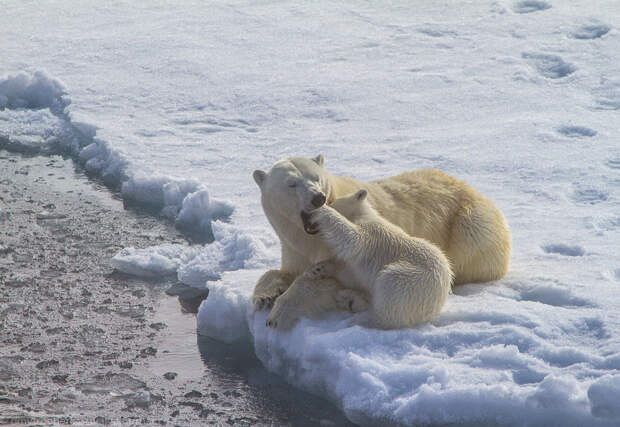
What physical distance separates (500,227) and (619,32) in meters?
6.31

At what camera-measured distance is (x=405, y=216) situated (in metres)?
5.16

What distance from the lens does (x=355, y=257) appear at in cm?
462

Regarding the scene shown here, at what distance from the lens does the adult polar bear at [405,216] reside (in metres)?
4.75

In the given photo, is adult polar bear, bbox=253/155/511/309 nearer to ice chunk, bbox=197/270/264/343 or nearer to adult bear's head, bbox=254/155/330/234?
adult bear's head, bbox=254/155/330/234

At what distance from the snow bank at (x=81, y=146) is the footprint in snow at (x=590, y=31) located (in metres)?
5.90

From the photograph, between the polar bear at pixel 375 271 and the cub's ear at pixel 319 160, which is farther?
the cub's ear at pixel 319 160

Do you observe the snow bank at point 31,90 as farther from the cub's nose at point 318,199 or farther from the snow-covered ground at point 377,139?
the cub's nose at point 318,199

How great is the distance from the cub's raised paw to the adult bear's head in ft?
1.30

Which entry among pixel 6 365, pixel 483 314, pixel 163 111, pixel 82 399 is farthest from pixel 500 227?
pixel 163 111

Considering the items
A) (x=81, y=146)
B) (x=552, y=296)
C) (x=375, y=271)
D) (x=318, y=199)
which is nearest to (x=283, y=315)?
(x=375, y=271)

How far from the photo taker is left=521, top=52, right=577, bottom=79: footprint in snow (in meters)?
9.77

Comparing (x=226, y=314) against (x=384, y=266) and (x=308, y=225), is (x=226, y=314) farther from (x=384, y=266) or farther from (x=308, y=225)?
(x=384, y=266)

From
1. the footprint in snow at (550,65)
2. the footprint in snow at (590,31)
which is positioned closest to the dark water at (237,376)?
the footprint in snow at (550,65)

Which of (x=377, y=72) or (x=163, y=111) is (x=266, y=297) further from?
(x=377, y=72)
